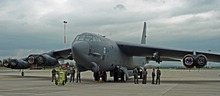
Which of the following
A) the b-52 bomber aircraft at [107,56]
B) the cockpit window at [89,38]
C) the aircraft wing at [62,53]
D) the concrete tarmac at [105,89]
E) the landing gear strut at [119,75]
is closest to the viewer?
the concrete tarmac at [105,89]

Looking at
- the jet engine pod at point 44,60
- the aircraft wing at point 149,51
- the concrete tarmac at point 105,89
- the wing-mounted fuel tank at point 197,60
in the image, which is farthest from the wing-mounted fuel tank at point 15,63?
the wing-mounted fuel tank at point 197,60

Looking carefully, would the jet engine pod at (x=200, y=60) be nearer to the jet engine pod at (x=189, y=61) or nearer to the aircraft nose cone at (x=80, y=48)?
the jet engine pod at (x=189, y=61)

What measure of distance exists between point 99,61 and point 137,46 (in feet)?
17.5

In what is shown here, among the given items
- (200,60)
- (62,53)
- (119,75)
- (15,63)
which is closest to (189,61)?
(200,60)

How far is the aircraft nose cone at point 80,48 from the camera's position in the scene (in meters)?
22.8

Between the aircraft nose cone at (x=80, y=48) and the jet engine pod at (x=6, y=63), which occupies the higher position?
the aircraft nose cone at (x=80, y=48)

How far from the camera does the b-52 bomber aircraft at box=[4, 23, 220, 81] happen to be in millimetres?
23578

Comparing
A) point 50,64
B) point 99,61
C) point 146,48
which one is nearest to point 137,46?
point 146,48

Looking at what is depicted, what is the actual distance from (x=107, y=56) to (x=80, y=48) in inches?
145

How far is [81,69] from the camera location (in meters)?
25.2

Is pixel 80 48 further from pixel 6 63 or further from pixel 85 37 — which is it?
pixel 6 63

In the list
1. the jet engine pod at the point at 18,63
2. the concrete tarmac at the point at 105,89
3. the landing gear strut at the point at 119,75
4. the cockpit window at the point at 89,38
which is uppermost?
the cockpit window at the point at 89,38

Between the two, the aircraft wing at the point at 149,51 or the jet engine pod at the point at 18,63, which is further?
the jet engine pod at the point at 18,63

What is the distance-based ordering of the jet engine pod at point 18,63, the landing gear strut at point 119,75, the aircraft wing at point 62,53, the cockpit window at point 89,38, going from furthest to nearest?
the jet engine pod at point 18,63, the aircraft wing at point 62,53, the landing gear strut at point 119,75, the cockpit window at point 89,38
